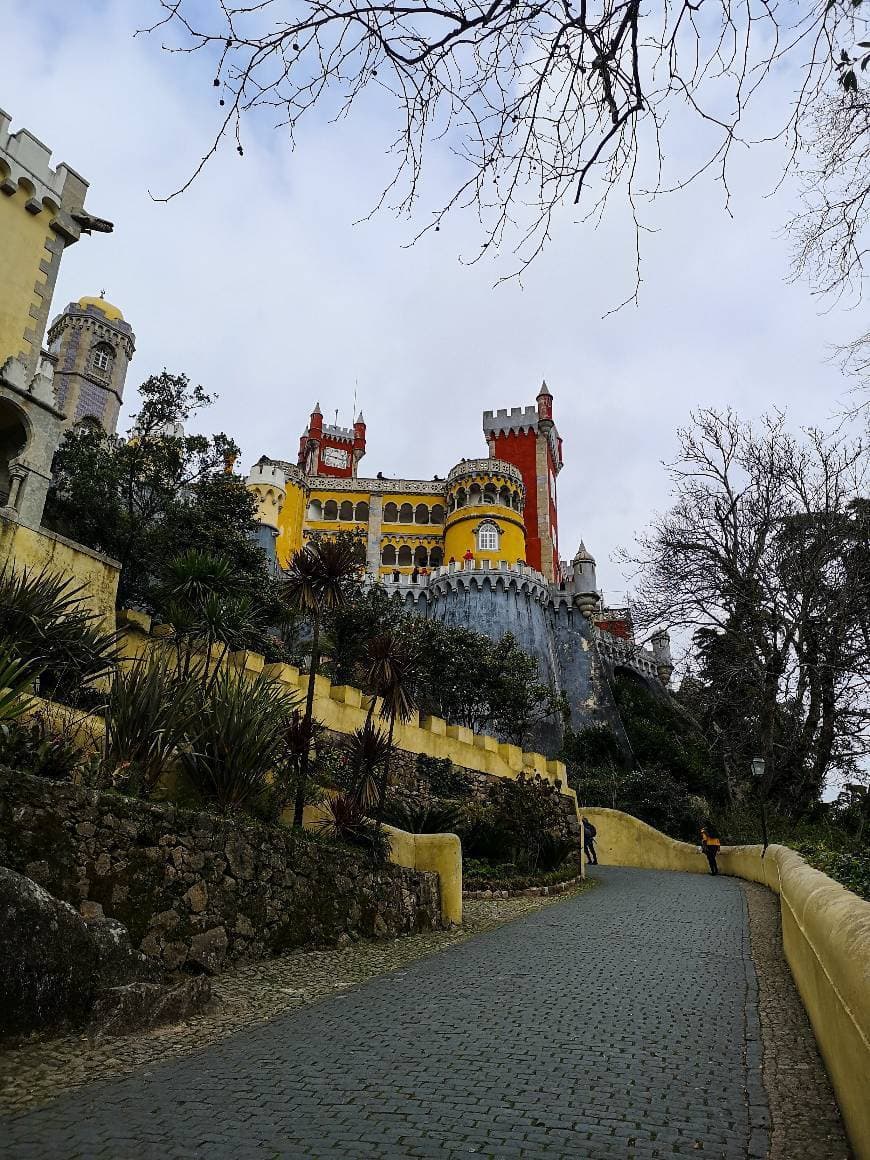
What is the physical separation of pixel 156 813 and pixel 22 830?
132 cm

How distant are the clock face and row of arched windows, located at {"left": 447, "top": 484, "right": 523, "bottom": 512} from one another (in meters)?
16.6

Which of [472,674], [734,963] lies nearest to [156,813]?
[734,963]

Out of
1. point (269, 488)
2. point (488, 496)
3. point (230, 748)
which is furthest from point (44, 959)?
point (269, 488)

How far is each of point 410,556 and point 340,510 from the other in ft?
19.0

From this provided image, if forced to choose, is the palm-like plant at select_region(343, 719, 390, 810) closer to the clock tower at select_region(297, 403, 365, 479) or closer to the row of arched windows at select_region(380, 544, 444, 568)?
the row of arched windows at select_region(380, 544, 444, 568)

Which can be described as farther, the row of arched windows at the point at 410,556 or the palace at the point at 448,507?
the row of arched windows at the point at 410,556

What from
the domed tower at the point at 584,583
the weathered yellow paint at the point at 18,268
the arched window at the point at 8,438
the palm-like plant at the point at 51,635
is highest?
the domed tower at the point at 584,583

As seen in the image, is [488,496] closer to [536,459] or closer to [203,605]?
[536,459]

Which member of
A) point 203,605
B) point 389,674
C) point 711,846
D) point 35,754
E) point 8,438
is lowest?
point 711,846

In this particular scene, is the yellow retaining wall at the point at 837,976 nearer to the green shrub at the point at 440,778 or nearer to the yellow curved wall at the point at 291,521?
the green shrub at the point at 440,778

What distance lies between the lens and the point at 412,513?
2000 inches

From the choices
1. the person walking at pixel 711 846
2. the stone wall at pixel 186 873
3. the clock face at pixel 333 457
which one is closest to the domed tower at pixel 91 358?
the clock face at pixel 333 457

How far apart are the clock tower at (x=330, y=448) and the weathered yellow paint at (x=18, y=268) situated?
41927 mm

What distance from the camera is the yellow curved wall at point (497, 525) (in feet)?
145
